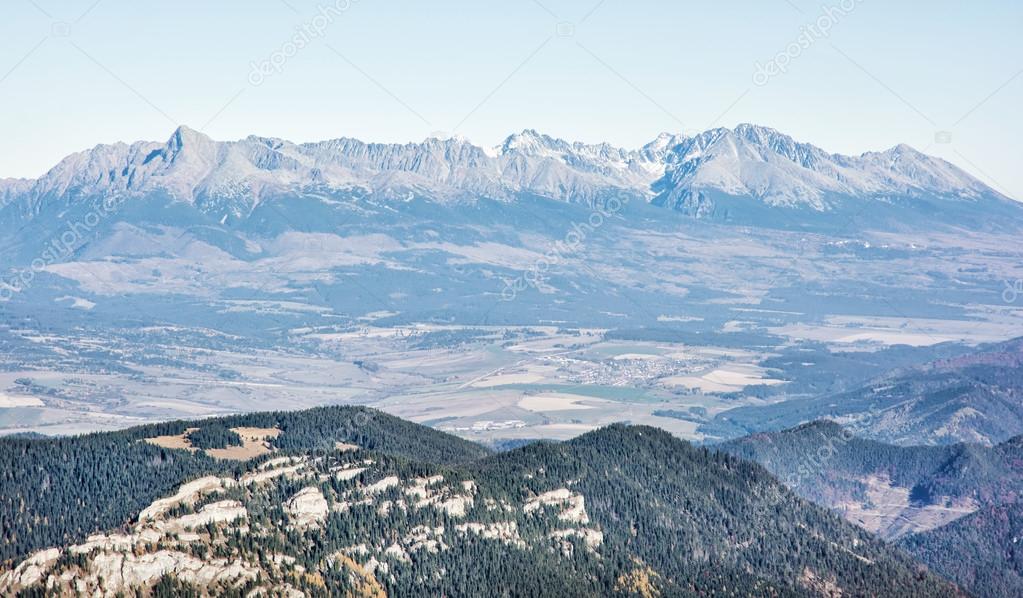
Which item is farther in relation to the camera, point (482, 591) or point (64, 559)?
Result: point (482, 591)

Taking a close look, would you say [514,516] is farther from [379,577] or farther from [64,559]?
[64,559]

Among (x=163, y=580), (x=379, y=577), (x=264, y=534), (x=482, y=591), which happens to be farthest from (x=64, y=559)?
(x=482, y=591)

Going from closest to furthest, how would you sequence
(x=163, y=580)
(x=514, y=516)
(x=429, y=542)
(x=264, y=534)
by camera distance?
(x=163, y=580) → (x=264, y=534) → (x=429, y=542) → (x=514, y=516)

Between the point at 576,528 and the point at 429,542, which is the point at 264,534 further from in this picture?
the point at 576,528

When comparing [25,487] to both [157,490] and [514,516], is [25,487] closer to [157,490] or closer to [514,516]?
[157,490]

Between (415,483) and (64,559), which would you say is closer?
(64,559)

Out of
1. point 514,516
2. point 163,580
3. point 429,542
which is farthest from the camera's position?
point 514,516

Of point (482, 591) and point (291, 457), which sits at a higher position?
point (291, 457)

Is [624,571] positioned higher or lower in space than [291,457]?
lower

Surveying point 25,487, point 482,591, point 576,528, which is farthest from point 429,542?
point 25,487
